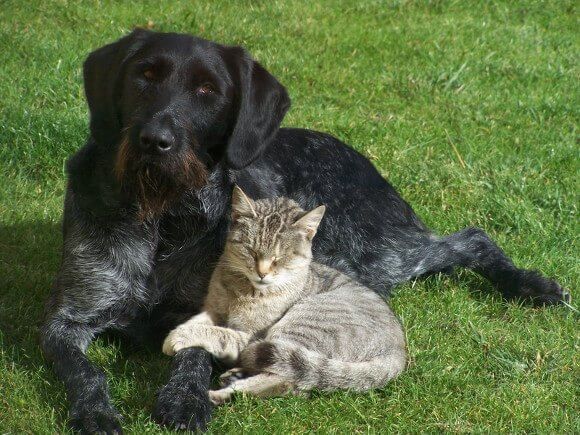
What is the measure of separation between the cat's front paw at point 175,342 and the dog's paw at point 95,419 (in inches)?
18.4

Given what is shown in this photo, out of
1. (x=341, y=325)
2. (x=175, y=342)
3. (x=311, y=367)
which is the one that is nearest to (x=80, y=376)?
(x=175, y=342)

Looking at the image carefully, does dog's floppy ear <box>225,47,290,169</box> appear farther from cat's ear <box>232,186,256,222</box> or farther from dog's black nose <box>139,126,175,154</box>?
dog's black nose <box>139,126,175,154</box>

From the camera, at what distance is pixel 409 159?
23.7 ft

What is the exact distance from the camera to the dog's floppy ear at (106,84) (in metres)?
4.78

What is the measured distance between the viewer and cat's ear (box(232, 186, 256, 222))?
480 cm

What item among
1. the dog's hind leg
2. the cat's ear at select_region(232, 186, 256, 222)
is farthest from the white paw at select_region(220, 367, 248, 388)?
the dog's hind leg

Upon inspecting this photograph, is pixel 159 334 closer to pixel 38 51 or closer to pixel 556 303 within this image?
pixel 556 303

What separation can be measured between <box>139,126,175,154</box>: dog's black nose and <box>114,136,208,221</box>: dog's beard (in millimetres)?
64

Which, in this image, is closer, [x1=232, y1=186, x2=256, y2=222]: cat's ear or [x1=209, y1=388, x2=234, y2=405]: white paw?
[x1=209, y1=388, x2=234, y2=405]: white paw

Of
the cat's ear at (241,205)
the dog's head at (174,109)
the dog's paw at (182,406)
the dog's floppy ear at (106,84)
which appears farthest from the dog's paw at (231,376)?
the dog's floppy ear at (106,84)

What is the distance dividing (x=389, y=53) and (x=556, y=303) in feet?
13.0

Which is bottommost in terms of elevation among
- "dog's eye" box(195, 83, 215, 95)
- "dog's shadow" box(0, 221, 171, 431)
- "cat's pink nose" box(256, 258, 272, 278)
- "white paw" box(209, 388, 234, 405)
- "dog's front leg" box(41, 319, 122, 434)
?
"dog's shadow" box(0, 221, 171, 431)

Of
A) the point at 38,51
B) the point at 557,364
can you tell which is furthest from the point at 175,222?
the point at 38,51

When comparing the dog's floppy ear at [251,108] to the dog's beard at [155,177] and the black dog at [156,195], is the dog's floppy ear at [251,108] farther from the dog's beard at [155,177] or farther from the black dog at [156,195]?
the dog's beard at [155,177]
